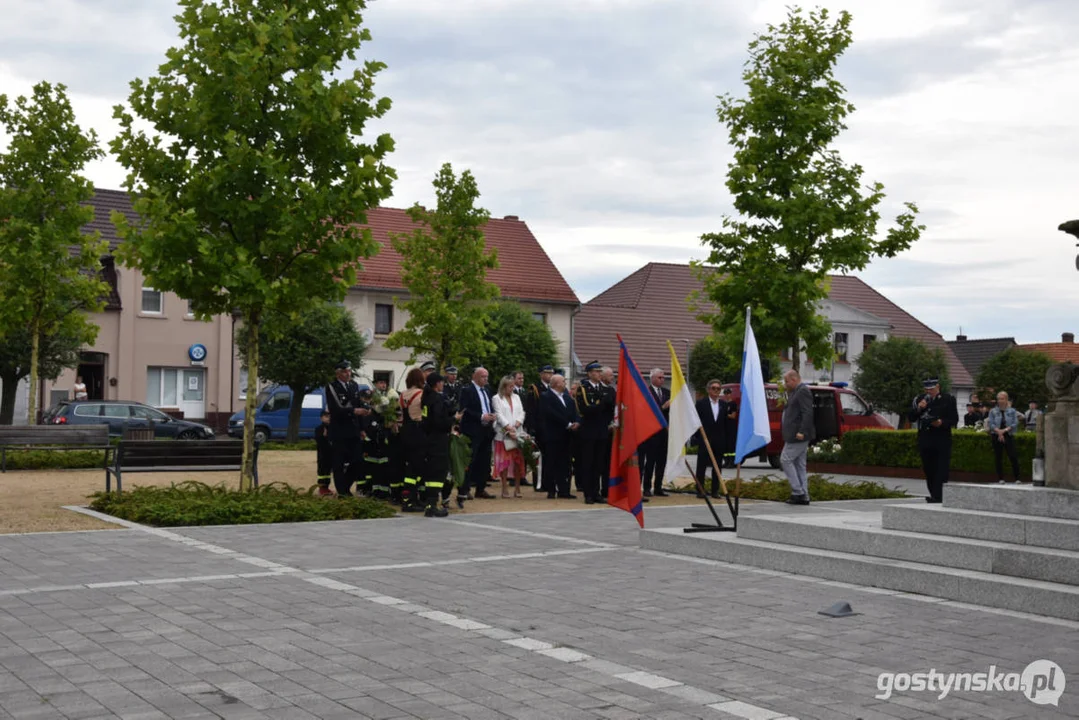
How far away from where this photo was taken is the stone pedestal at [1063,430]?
9781 millimetres

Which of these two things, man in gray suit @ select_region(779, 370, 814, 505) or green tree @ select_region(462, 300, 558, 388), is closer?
man in gray suit @ select_region(779, 370, 814, 505)

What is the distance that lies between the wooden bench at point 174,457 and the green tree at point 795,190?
11.7m

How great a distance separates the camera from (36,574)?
970 centimetres

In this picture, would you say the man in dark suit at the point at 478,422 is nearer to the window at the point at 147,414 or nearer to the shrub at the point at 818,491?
the shrub at the point at 818,491

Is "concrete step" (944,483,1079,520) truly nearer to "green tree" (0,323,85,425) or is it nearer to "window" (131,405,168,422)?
"window" (131,405,168,422)

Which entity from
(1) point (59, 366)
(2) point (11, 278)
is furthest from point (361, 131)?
(1) point (59, 366)

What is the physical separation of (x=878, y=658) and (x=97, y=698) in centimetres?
414

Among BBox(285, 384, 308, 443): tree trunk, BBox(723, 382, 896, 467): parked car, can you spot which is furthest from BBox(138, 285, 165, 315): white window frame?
BBox(723, 382, 896, 467): parked car

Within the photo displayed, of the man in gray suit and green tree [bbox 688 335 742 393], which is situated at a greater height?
green tree [bbox 688 335 742 393]

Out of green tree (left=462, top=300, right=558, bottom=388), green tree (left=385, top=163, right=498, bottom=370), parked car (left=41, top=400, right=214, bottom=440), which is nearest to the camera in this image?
parked car (left=41, top=400, right=214, bottom=440)

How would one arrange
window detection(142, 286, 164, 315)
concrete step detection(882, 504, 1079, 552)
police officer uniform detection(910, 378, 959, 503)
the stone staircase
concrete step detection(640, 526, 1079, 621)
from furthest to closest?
1. window detection(142, 286, 164, 315)
2. police officer uniform detection(910, 378, 959, 503)
3. concrete step detection(882, 504, 1079, 552)
4. the stone staircase
5. concrete step detection(640, 526, 1079, 621)

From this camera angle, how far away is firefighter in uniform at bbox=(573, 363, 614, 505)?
17750 millimetres

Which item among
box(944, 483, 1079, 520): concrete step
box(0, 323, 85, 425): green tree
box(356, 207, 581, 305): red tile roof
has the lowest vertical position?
box(944, 483, 1079, 520): concrete step

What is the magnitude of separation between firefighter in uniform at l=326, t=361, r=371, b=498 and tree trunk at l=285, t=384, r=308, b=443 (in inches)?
1013
